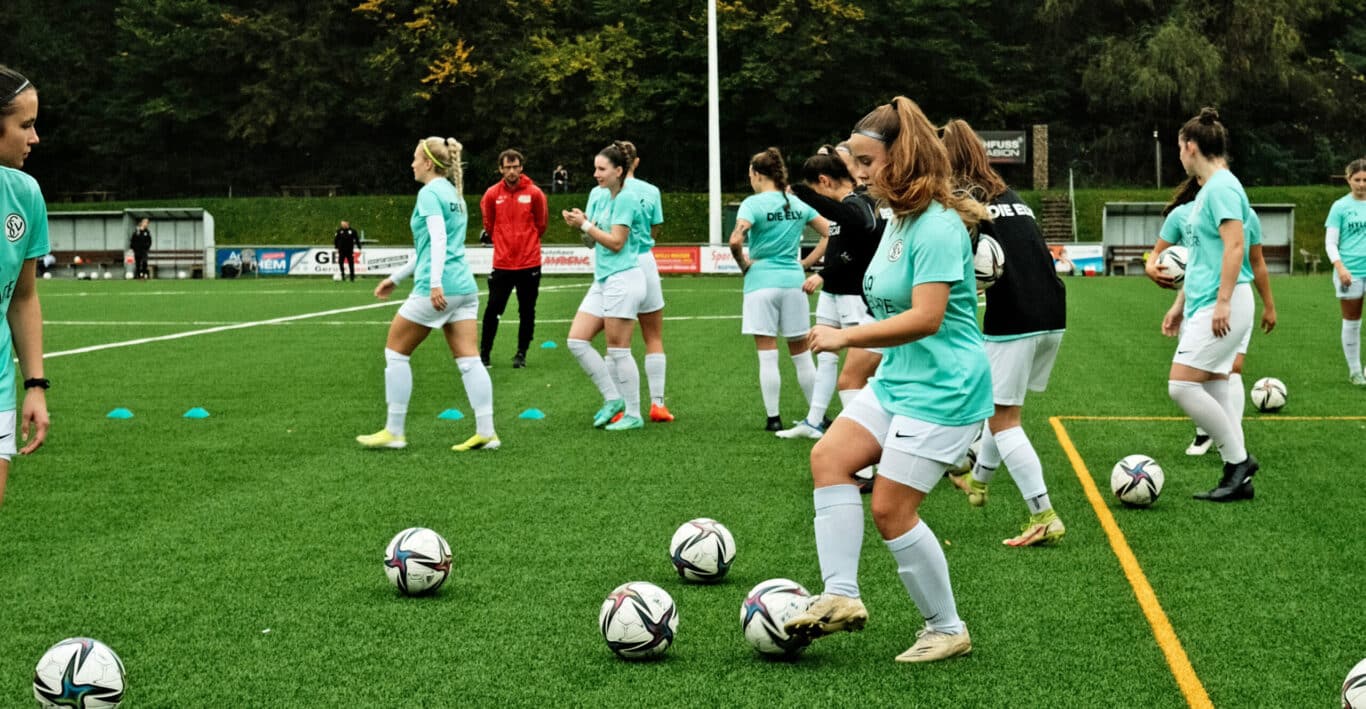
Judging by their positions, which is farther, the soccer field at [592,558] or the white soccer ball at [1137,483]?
the white soccer ball at [1137,483]

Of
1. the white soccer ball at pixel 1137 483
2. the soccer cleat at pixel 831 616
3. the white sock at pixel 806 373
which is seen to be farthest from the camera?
the white sock at pixel 806 373

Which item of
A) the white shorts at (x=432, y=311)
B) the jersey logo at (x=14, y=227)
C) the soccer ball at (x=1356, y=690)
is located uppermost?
the jersey logo at (x=14, y=227)

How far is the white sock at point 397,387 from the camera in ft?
32.4

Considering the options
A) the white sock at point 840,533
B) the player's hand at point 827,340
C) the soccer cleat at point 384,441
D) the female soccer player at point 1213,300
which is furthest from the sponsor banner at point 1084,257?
the player's hand at point 827,340

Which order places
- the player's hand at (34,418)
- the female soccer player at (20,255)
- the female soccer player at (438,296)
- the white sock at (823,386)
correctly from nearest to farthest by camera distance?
the female soccer player at (20,255), the player's hand at (34,418), the female soccer player at (438,296), the white sock at (823,386)

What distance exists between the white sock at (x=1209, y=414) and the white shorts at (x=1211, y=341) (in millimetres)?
128

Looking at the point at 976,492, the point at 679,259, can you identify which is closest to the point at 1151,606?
the point at 976,492

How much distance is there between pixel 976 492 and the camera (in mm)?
7676

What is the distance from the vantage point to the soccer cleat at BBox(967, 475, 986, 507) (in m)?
7.65

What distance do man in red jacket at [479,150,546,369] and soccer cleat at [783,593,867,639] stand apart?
11.0 m

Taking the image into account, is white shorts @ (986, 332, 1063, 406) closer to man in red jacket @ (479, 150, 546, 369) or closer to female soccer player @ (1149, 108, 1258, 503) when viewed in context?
female soccer player @ (1149, 108, 1258, 503)

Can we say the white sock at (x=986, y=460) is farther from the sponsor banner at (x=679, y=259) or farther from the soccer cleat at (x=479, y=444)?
the sponsor banner at (x=679, y=259)

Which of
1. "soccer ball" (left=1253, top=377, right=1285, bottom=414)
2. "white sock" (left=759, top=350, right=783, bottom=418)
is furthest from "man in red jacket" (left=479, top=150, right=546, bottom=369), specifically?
"soccer ball" (left=1253, top=377, right=1285, bottom=414)

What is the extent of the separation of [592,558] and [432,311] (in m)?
3.42
